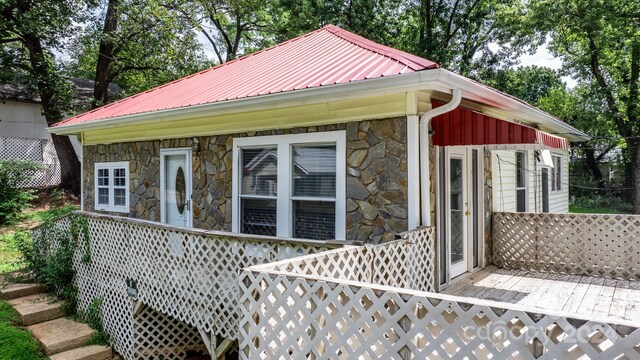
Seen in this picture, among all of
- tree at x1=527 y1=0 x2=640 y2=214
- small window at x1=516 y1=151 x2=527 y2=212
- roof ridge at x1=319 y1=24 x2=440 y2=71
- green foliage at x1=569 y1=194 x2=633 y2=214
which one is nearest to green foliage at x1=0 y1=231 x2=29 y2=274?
roof ridge at x1=319 y1=24 x2=440 y2=71

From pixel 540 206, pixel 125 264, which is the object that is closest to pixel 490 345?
pixel 125 264

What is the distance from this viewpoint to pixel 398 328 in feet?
7.52

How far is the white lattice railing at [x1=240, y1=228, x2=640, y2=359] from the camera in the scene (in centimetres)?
184

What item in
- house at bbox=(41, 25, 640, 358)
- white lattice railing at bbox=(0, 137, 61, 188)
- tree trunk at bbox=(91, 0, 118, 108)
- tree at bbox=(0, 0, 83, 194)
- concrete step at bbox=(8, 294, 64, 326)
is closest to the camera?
house at bbox=(41, 25, 640, 358)

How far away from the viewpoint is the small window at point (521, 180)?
8.41 m

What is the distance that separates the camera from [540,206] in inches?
393

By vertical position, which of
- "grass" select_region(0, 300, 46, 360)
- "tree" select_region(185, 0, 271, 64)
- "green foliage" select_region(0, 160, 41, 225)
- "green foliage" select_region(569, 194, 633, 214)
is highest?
"tree" select_region(185, 0, 271, 64)

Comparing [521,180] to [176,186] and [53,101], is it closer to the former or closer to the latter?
[176,186]

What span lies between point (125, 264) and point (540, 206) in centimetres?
894

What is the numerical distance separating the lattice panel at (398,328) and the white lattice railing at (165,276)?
121 cm

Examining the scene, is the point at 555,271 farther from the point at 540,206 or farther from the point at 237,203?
the point at 237,203

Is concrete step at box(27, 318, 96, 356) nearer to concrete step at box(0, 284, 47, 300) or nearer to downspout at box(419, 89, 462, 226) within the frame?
concrete step at box(0, 284, 47, 300)

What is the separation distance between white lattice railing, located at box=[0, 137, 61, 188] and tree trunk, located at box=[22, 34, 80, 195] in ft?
2.46

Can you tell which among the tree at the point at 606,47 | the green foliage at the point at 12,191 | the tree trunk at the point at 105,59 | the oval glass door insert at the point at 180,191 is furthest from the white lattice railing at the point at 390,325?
the tree trunk at the point at 105,59
